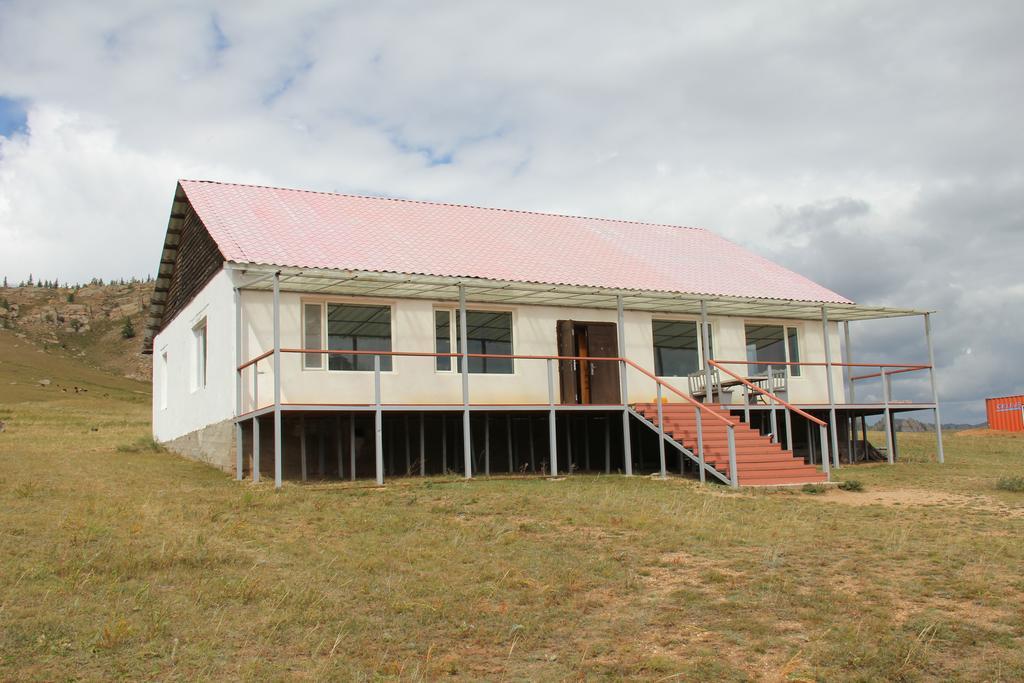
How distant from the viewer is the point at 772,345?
24.0 metres

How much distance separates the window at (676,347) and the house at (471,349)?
47 millimetres

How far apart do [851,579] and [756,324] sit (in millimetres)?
14575

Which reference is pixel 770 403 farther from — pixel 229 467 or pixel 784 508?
pixel 229 467

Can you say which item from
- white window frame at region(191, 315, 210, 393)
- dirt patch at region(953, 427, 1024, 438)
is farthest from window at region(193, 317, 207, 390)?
dirt patch at region(953, 427, 1024, 438)

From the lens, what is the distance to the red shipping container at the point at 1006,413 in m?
43.0

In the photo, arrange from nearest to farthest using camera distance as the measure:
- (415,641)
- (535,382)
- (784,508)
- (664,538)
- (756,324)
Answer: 1. (415,641)
2. (664,538)
3. (784,508)
4. (535,382)
5. (756,324)

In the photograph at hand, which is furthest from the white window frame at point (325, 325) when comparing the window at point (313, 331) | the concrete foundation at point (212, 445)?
the concrete foundation at point (212, 445)

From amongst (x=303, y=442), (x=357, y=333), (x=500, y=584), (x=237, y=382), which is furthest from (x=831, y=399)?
(x=500, y=584)

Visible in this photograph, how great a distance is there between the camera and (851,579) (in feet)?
31.8

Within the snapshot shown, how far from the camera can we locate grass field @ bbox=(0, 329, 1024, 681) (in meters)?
7.47

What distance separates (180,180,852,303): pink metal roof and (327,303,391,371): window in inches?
37.7

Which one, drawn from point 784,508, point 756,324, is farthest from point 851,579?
point 756,324

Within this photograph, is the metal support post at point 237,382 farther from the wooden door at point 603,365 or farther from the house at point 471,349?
the wooden door at point 603,365

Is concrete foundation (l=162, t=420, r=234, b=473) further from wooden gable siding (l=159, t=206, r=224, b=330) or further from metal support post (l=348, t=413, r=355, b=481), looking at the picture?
wooden gable siding (l=159, t=206, r=224, b=330)
